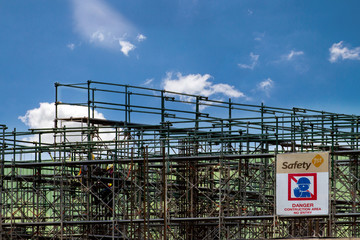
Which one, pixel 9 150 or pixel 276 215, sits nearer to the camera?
pixel 276 215

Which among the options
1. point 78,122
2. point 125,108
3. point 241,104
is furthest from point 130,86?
point 241,104

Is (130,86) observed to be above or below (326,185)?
above

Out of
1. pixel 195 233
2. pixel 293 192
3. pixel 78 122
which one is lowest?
pixel 195 233

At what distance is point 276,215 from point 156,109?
1570 centimetres

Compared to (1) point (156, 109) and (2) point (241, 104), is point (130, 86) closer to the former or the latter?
(1) point (156, 109)

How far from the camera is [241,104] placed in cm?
4147

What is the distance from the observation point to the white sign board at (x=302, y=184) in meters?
26.4

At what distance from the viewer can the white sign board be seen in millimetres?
26422

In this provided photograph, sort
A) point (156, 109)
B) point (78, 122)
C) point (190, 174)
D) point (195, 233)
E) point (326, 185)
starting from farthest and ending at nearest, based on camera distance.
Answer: point (156, 109), point (78, 122), point (195, 233), point (190, 174), point (326, 185)

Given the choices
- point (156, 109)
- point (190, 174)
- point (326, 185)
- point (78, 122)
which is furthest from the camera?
point (156, 109)

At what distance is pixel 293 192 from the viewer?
87.7 ft

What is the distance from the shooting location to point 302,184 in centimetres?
2662

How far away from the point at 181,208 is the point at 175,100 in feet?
32.0

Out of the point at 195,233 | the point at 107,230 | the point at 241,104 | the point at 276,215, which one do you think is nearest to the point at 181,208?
the point at 195,233
